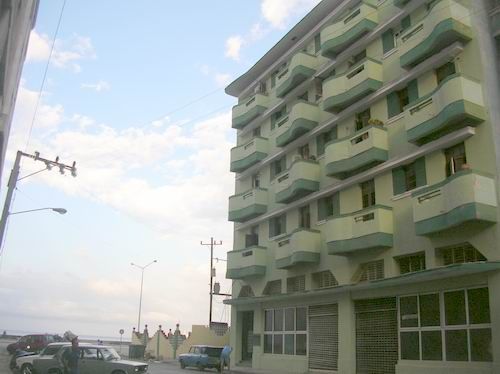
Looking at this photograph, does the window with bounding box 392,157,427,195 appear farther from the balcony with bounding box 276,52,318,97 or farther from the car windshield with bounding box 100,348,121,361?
the car windshield with bounding box 100,348,121,361

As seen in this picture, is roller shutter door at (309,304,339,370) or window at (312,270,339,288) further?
window at (312,270,339,288)

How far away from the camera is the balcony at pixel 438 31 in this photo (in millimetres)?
21109

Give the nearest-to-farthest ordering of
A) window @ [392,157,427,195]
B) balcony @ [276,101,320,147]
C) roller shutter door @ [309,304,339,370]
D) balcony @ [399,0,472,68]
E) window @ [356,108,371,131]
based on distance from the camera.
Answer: balcony @ [399,0,472,68] → window @ [392,157,427,195] → roller shutter door @ [309,304,339,370] → window @ [356,108,371,131] → balcony @ [276,101,320,147]

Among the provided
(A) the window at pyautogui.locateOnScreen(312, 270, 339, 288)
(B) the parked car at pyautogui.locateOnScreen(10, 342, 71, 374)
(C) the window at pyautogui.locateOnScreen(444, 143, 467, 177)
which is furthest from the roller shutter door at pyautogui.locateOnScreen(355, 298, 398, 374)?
(B) the parked car at pyautogui.locateOnScreen(10, 342, 71, 374)

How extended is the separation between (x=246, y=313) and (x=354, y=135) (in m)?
15.9

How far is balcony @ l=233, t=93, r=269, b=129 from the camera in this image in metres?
36.7

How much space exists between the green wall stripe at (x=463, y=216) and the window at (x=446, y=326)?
2.50 meters

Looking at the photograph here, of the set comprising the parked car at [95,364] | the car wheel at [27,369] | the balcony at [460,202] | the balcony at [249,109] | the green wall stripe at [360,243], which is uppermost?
the balcony at [249,109]

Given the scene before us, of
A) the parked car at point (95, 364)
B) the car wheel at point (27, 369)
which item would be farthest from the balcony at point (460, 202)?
the car wheel at point (27, 369)

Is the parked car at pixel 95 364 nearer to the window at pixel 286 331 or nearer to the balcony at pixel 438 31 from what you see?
the window at pixel 286 331

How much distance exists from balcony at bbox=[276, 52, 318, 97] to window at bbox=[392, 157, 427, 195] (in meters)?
10.2

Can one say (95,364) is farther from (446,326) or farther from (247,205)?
(247,205)

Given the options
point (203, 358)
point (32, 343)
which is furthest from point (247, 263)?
point (32, 343)

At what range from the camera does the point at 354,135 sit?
83.1 feet
